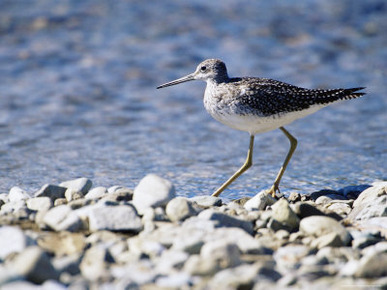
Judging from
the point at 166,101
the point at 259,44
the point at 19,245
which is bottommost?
the point at 19,245

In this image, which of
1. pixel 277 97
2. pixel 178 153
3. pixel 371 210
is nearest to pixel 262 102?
pixel 277 97

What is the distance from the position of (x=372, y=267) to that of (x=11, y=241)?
3005mm

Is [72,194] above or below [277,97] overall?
below

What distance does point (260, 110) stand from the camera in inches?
324

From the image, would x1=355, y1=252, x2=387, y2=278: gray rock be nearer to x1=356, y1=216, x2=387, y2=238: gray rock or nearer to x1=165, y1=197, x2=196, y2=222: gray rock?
x1=356, y1=216, x2=387, y2=238: gray rock

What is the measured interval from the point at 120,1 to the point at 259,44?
407 cm

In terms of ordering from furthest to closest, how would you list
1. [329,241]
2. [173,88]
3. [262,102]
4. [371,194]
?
1. [173,88]
2. [262,102]
3. [371,194]
4. [329,241]

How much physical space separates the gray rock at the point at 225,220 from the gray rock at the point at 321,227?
55 centimetres

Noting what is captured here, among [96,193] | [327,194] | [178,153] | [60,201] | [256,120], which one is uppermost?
[256,120]

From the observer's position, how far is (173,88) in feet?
44.8

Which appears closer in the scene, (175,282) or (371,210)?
(175,282)

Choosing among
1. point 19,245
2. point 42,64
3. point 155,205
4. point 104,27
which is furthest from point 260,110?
point 104,27

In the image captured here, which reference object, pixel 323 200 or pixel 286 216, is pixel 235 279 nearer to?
pixel 286 216

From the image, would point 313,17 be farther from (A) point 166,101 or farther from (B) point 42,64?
(B) point 42,64
